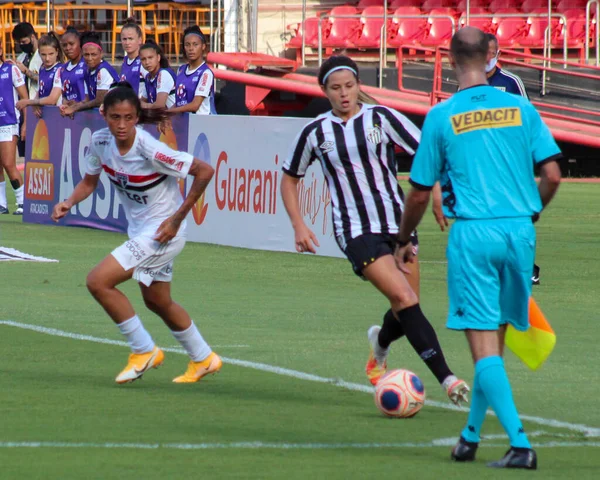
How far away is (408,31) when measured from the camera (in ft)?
96.4

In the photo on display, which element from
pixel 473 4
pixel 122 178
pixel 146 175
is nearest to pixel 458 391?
pixel 146 175

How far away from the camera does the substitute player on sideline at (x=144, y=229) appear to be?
7527 millimetres

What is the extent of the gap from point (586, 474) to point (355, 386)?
2.36 m

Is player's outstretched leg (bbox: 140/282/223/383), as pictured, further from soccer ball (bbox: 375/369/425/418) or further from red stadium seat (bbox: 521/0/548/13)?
red stadium seat (bbox: 521/0/548/13)

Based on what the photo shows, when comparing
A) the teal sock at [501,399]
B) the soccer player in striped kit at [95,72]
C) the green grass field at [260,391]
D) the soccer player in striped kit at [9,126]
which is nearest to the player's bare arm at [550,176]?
the teal sock at [501,399]

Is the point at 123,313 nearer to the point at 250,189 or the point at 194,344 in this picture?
the point at 194,344

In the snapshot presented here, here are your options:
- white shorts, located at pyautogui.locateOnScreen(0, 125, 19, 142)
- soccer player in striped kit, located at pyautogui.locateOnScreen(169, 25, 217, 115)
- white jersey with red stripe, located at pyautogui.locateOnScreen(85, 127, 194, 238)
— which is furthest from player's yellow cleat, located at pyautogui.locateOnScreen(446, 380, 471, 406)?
white shorts, located at pyautogui.locateOnScreen(0, 125, 19, 142)

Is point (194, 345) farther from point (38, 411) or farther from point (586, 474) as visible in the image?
point (586, 474)

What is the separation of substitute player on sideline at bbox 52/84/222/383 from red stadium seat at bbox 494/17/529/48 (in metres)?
21.8

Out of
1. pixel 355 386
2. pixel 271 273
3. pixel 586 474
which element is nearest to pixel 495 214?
pixel 586 474

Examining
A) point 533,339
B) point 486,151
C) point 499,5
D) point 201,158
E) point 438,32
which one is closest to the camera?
point 486,151

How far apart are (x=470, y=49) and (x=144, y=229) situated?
276 centimetres

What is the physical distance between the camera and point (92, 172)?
8008mm

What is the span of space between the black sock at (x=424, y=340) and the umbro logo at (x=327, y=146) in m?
0.95
